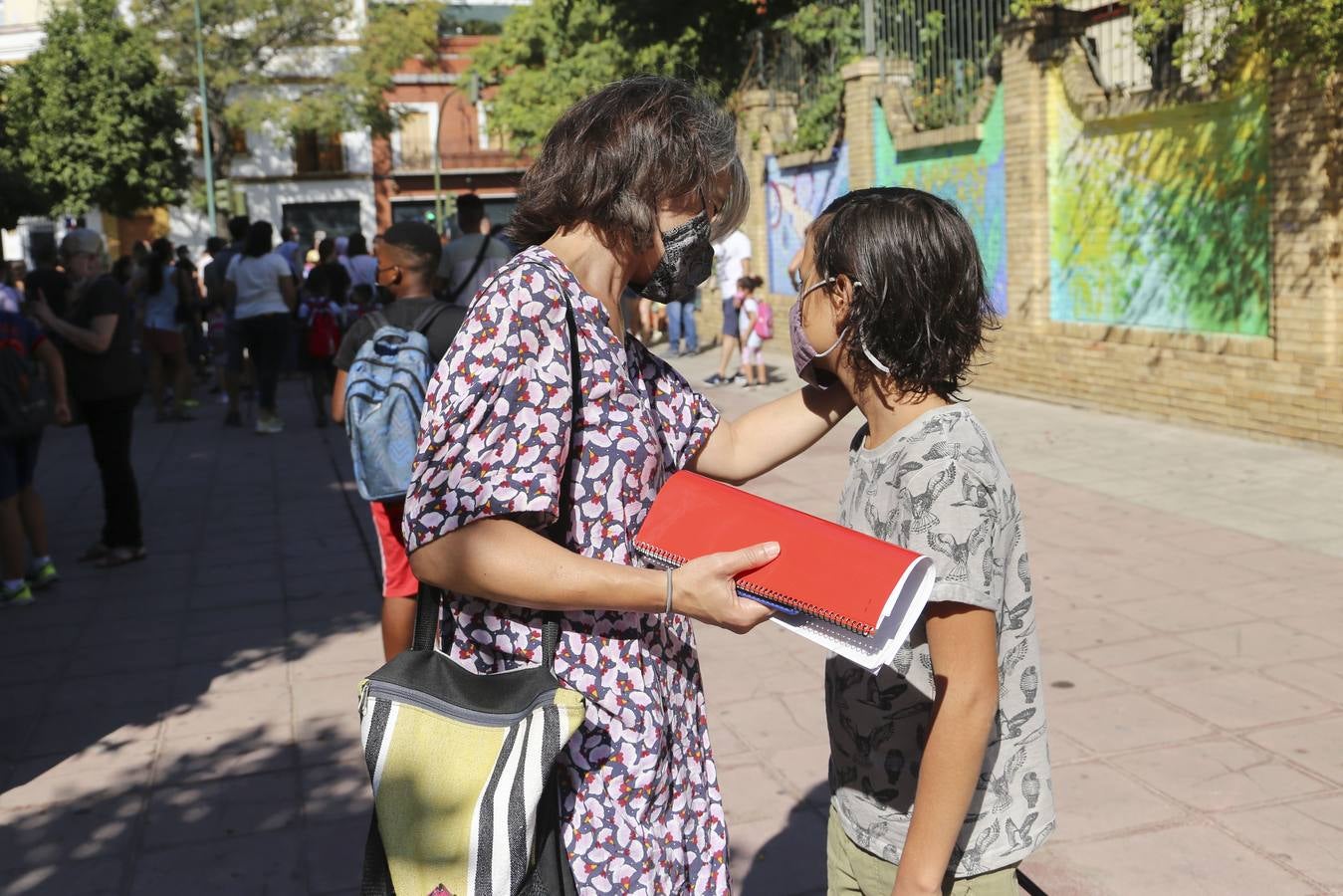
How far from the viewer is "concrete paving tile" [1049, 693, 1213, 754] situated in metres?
4.47

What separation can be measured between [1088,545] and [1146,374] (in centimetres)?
423

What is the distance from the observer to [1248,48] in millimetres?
9156

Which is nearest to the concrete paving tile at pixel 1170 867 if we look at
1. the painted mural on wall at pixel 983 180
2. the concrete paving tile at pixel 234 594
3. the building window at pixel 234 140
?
the concrete paving tile at pixel 234 594

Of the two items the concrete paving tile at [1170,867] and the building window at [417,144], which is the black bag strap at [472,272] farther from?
the building window at [417,144]

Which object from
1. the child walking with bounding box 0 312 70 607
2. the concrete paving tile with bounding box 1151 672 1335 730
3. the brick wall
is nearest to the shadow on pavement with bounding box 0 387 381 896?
the child walking with bounding box 0 312 70 607

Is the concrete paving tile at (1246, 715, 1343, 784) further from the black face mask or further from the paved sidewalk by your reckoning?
the black face mask

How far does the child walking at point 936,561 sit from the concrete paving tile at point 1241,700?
9.29 ft

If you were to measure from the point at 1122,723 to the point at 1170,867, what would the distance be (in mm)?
1064

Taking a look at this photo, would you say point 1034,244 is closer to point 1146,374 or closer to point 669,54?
point 1146,374

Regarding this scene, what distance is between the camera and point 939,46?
1477cm

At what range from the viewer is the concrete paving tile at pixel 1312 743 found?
420 centimetres

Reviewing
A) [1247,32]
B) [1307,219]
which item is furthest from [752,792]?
[1247,32]

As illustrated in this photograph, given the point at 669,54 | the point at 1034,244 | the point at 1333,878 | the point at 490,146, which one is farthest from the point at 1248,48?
the point at 490,146

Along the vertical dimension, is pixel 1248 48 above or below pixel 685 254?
above
